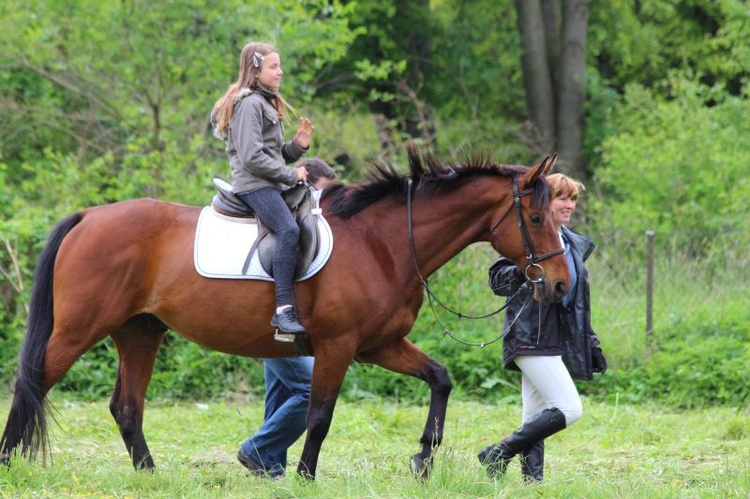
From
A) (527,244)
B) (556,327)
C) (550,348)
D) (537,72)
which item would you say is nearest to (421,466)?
(550,348)

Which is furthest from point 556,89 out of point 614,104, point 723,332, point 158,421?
point 158,421

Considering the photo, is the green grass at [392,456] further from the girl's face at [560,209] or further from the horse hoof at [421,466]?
the girl's face at [560,209]

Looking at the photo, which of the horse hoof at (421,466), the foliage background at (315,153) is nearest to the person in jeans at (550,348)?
the horse hoof at (421,466)

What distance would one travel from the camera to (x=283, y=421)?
6492 millimetres

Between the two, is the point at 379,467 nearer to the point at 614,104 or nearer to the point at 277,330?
the point at 277,330

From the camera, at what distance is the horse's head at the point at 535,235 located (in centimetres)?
562

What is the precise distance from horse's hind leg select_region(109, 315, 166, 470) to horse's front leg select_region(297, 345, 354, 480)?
1.17 metres

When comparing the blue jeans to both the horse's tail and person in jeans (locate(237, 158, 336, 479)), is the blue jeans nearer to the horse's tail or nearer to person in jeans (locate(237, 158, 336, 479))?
person in jeans (locate(237, 158, 336, 479))

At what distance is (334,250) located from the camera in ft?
19.5

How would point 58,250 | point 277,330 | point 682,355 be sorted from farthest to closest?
point 682,355 < point 58,250 < point 277,330

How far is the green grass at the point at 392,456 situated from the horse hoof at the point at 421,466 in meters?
0.06

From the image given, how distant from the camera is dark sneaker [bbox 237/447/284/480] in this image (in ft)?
20.9

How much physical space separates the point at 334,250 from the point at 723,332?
581cm

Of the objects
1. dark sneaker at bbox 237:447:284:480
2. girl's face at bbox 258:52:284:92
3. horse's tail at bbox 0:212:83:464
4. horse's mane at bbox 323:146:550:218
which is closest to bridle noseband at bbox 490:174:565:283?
horse's mane at bbox 323:146:550:218
